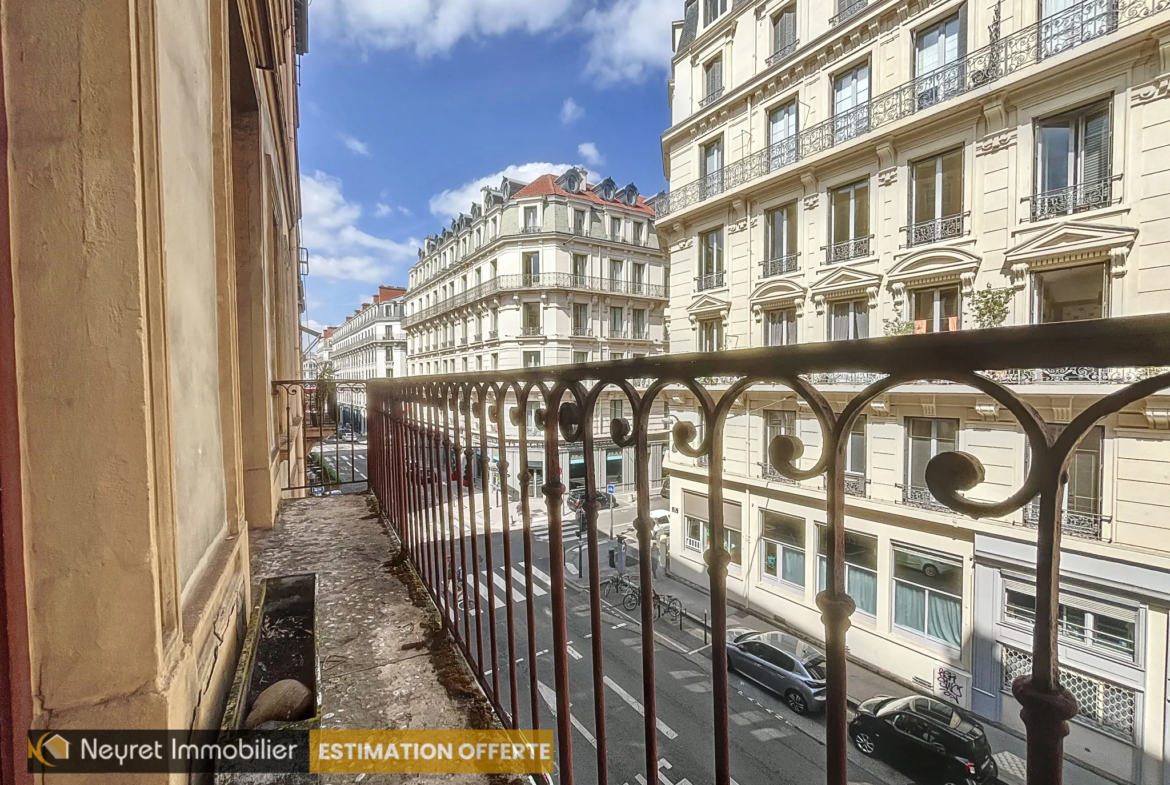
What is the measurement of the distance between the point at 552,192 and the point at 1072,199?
19632mm

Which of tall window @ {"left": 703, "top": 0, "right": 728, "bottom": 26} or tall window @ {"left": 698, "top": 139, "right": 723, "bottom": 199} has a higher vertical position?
tall window @ {"left": 703, "top": 0, "right": 728, "bottom": 26}

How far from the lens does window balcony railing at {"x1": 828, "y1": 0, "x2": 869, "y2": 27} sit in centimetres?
1017

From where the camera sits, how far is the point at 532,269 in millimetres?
23547

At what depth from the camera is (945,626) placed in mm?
7898

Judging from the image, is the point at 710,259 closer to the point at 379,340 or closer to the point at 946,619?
the point at 946,619

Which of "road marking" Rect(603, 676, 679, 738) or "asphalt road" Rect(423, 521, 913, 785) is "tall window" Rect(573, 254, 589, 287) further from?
"road marking" Rect(603, 676, 679, 738)

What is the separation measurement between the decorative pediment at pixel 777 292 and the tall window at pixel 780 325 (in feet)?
1.04

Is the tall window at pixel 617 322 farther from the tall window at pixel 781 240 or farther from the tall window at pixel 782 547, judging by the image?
the tall window at pixel 782 547

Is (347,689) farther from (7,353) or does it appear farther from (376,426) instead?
(376,426)

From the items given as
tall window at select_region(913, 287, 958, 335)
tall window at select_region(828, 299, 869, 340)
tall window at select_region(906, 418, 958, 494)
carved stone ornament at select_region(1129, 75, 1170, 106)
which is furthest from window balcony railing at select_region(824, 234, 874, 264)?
carved stone ornament at select_region(1129, 75, 1170, 106)

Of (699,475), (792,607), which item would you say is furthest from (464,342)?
(792,607)

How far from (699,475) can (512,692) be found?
10.8m

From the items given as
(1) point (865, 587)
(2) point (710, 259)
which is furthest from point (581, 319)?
(1) point (865, 587)

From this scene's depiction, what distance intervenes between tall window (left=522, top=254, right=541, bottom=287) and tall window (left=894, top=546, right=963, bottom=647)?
60.9ft
